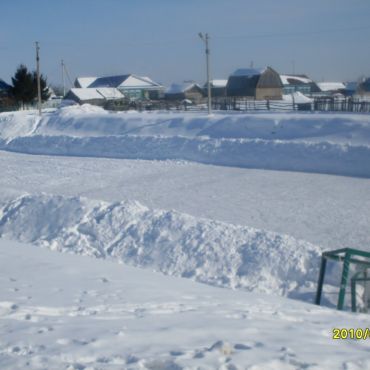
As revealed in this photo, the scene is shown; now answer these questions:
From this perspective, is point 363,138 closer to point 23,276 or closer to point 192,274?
point 192,274

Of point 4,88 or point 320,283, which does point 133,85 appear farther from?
point 320,283

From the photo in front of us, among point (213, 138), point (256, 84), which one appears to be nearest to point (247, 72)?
point (256, 84)

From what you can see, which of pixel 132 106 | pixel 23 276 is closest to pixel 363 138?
pixel 23 276

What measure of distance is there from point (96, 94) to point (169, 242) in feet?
Result: 181

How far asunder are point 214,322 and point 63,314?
1.66 metres

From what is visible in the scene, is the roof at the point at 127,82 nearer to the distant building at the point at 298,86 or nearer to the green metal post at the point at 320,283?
the distant building at the point at 298,86

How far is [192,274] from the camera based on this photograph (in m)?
10.3

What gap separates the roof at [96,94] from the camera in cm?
6288

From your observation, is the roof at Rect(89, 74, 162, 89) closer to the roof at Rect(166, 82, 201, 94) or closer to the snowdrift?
the roof at Rect(166, 82, 201, 94)

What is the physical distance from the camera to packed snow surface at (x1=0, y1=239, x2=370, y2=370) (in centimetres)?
460

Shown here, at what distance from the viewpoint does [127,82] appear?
7312 cm

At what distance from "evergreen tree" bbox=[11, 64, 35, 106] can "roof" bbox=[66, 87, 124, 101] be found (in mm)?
7003

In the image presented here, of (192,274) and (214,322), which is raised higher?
(214,322)

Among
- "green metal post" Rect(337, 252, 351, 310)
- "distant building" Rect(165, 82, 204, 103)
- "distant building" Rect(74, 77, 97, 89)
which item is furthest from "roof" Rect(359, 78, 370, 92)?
"green metal post" Rect(337, 252, 351, 310)
